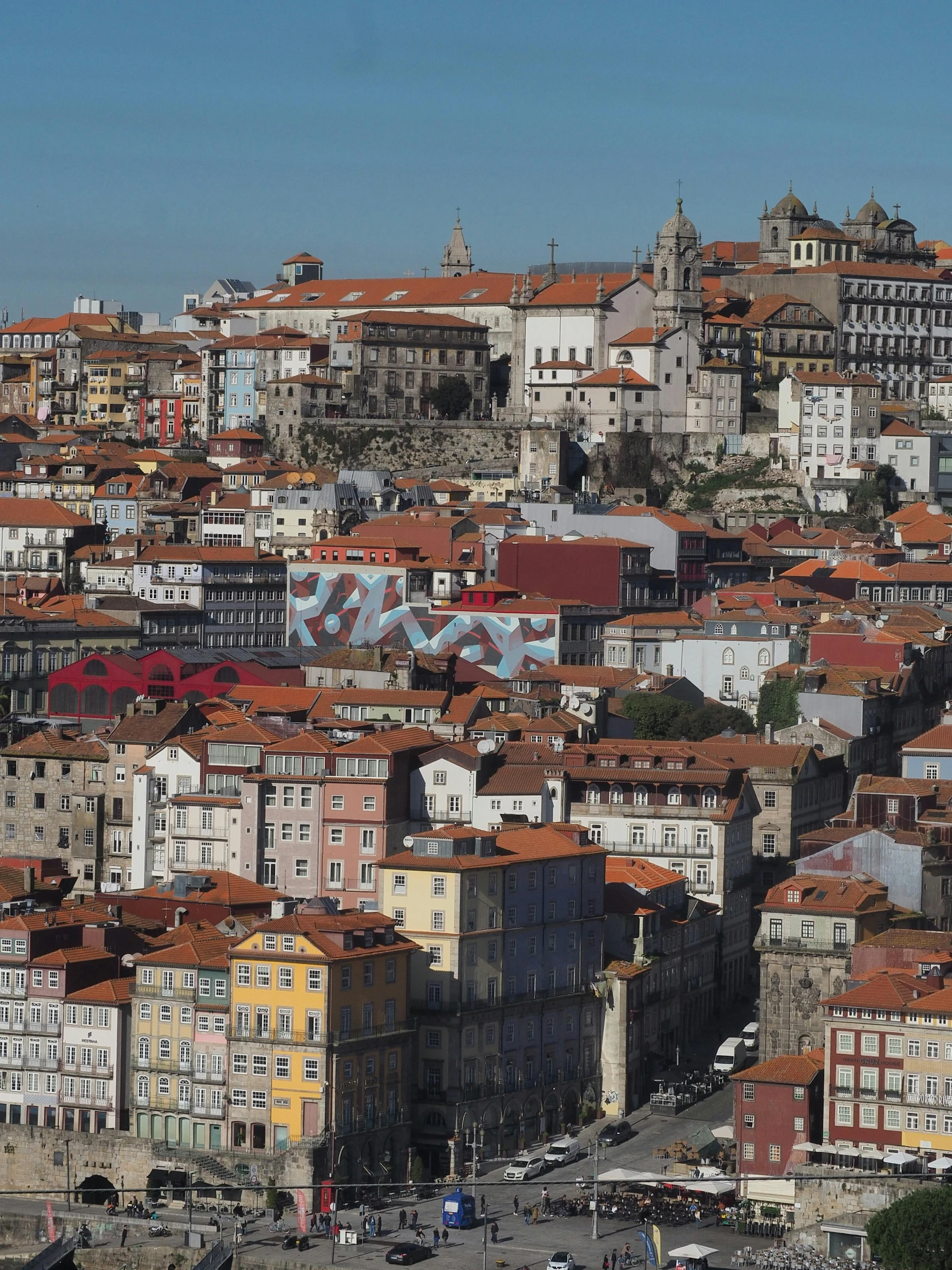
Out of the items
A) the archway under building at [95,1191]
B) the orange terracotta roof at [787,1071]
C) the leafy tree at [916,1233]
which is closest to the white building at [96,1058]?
the archway under building at [95,1191]

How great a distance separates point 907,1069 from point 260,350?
111 metres

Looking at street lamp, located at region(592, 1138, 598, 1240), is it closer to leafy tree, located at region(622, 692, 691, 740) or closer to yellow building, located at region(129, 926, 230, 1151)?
yellow building, located at region(129, 926, 230, 1151)

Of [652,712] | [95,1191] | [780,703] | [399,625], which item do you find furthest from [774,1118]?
[399,625]

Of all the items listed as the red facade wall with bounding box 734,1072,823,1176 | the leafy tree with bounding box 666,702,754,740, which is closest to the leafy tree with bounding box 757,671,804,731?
the leafy tree with bounding box 666,702,754,740

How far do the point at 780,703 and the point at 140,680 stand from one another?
23.9 metres

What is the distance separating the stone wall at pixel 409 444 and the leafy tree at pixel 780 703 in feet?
187

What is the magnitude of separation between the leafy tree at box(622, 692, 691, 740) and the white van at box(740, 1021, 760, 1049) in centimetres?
2554

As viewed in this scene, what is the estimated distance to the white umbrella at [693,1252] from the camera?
232 ft

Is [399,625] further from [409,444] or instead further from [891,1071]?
[891,1071]

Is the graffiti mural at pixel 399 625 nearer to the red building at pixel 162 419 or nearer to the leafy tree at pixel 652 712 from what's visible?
the leafy tree at pixel 652 712

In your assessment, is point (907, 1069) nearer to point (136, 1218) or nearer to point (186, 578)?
point (136, 1218)

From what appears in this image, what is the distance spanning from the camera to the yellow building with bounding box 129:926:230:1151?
79125 millimetres

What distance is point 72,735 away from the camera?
Answer: 110125 mm

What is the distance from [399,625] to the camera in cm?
13762
